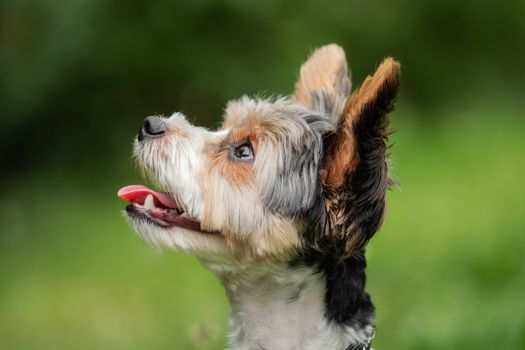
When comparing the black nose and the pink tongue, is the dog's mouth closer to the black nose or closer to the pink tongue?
the pink tongue

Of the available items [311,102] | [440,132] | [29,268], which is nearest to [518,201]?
[440,132]

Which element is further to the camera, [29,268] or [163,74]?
[163,74]

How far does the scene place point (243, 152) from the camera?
4680mm

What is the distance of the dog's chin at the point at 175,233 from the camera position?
178 inches

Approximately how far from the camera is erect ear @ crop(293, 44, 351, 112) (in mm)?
5117

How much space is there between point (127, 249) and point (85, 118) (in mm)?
2071

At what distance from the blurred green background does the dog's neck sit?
165 cm

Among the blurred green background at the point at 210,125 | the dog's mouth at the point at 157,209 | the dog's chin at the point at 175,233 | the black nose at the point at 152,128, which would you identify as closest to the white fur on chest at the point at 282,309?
the dog's chin at the point at 175,233

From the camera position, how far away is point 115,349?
22.2 feet

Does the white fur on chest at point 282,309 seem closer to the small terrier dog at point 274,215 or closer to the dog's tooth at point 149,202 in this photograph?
the small terrier dog at point 274,215

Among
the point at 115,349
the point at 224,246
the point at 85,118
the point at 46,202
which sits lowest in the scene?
the point at 224,246

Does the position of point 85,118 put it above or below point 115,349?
above

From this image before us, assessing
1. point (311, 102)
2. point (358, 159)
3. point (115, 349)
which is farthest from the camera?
point (115, 349)

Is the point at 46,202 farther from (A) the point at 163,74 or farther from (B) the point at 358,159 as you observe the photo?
(B) the point at 358,159
